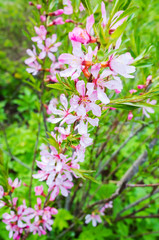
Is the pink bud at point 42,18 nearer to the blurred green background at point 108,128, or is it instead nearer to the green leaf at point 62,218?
the blurred green background at point 108,128

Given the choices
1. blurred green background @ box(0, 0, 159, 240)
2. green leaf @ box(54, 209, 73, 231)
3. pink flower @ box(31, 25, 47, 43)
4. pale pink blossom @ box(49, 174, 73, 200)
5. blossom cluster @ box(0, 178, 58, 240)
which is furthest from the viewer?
green leaf @ box(54, 209, 73, 231)

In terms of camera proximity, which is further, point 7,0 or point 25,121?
point 7,0

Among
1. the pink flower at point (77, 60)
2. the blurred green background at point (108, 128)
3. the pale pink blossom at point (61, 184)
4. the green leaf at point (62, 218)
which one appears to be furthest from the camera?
the green leaf at point (62, 218)

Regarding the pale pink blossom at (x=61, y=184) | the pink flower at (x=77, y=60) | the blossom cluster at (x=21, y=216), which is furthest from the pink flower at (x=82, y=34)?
the blossom cluster at (x=21, y=216)

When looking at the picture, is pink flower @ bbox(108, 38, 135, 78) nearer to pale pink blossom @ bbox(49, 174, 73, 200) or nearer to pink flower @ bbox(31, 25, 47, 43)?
pale pink blossom @ bbox(49, 174, 73, 200)

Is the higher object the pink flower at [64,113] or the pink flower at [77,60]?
the pink flower at [77,60]

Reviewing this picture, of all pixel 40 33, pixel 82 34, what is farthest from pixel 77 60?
pixel 40 33

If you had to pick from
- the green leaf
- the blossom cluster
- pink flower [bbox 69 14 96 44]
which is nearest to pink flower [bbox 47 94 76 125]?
pink flower [bbox 69 14 96 44]

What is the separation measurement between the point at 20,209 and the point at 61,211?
2.85ft

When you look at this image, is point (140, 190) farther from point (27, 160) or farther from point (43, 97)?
A: point (43, 97)

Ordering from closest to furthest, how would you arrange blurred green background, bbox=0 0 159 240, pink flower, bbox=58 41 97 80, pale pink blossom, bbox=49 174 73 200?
pink flower, bbox=58 41 97 80
pale pink blossom, bbox=49 174 73 200
blurred green background, bbox=0 0 159 240

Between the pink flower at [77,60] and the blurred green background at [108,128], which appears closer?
the pink flower at [77,60]

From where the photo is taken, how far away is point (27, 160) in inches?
99.7

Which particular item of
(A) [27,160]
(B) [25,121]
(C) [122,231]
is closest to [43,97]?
(A) [27,160]
